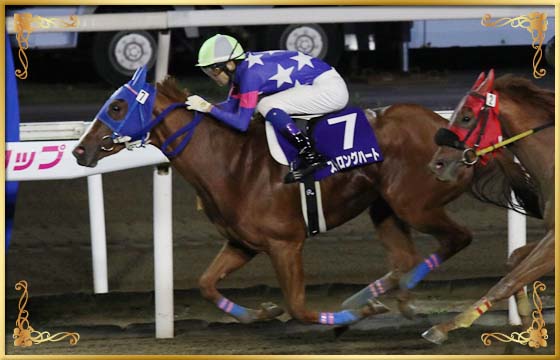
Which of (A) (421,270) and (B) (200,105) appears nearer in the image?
(B) (200,105)

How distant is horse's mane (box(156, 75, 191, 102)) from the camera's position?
17.3 ft

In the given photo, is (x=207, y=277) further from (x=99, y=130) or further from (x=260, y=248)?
(x=99, y=130)

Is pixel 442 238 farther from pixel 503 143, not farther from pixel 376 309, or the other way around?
pixel 503 143

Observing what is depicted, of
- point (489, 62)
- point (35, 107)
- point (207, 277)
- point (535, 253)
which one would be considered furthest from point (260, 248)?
point (35, 107)

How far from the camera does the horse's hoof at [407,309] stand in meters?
5.57

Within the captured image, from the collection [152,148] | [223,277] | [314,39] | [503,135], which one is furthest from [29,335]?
[314,39]

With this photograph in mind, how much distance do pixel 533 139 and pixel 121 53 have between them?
201 inches

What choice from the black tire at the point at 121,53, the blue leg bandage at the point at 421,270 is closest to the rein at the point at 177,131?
the blue leg bandage at the point at 421,270

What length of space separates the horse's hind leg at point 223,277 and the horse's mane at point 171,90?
2.28 ft

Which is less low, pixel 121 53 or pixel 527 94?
pixel 527 94

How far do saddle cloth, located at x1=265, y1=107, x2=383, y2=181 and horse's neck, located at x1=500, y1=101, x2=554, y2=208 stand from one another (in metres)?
0.65

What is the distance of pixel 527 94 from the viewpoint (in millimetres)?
4961

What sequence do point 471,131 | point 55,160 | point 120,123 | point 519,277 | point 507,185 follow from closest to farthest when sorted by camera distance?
point 519,277, point 471,131, point 120,123, point 507,185, point 55,160

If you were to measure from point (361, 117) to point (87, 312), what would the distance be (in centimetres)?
187
